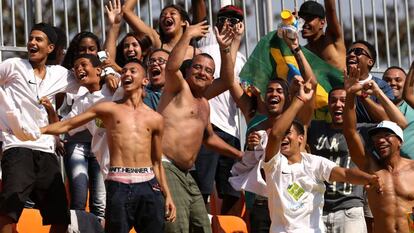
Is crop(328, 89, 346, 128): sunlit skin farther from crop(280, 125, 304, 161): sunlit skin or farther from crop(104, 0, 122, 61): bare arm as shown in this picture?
crop(104, 0, 122, 61): bare arm

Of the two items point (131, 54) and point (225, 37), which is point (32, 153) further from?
point (225, 37)

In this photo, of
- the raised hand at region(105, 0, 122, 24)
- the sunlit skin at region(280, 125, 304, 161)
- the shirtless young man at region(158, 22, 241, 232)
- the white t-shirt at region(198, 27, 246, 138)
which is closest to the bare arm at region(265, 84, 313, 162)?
the sunlit skin at region(280, 125, 304, 161)

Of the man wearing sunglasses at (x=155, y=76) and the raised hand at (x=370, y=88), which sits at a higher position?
the man wearing sunglasses at (x=155, y=76)

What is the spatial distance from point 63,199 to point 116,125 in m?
0.81

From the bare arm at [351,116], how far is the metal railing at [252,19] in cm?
297

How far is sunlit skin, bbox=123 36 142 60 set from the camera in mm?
11617

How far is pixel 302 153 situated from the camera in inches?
411

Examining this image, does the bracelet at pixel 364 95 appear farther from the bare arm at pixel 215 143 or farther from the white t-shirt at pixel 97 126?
the white t-shirt at pixel 97 126

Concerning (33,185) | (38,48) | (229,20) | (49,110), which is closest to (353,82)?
(229,20)

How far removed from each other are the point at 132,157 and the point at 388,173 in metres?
2.38

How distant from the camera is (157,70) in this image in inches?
438

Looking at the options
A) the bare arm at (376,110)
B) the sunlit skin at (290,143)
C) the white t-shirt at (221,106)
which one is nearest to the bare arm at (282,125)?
the sunlit skin at (290,143)

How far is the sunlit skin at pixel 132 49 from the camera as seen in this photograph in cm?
1162

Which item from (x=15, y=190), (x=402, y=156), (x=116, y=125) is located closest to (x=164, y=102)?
(x=116, y=125)
